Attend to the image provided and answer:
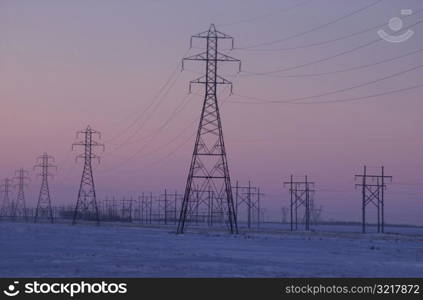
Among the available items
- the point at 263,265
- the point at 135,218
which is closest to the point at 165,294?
the point at 263,265

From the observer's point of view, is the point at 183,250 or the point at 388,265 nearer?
the point at 388,265

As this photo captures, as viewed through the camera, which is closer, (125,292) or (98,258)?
(125,292)

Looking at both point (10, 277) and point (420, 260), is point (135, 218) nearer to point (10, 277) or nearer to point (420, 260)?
point (420, 260)

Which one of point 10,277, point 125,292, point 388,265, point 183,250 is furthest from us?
point 183,250

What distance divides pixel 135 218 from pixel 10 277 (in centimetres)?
15826

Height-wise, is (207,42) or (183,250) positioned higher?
(207,42)

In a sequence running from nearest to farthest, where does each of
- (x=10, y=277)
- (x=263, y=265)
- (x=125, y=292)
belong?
1. (x=125, y=292)
2. (x=10, y=277)
3. (x=263, y=265)

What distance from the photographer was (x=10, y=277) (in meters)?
24.7

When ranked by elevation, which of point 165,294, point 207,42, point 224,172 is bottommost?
point 165,294

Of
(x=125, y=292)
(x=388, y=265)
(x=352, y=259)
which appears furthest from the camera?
(x=352, y=259)

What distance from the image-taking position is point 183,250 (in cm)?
4241

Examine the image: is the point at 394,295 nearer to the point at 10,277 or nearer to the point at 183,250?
the point at 10,277

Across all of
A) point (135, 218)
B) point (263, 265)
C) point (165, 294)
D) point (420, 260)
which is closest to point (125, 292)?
point (165, 294)

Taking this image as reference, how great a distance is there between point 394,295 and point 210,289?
4.49m
